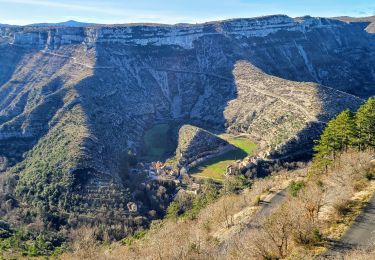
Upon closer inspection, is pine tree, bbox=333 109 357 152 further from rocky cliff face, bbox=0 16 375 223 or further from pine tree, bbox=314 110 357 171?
rocky cliff face, bbox=0 16 375 223

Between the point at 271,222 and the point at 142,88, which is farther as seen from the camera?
the point at 142,88

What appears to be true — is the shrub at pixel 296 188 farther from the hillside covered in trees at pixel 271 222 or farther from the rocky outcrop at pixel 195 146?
Answer: the rocky outcrop at pixel 195 146

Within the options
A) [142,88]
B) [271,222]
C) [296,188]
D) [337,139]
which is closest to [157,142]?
[142,88]

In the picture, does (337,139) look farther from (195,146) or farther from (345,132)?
(195,146)

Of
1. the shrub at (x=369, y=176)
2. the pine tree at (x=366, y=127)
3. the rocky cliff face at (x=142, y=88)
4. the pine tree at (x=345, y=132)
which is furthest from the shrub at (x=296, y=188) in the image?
the rocky cliff face at (x=142, y=88)

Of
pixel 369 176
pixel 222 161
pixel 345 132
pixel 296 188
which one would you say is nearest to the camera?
pixel 369 176

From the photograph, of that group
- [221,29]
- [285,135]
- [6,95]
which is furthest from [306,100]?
[6,95]
